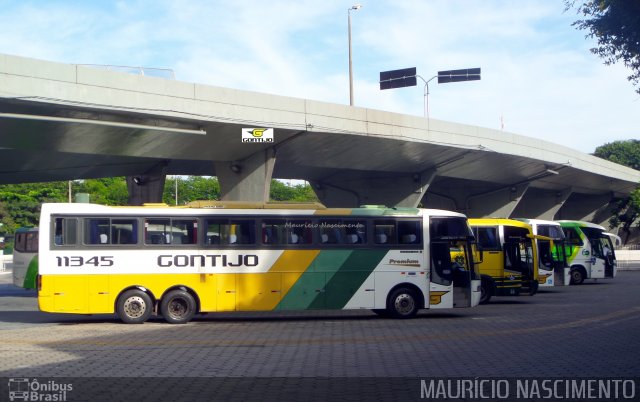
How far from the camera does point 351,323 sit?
1938 centimetres

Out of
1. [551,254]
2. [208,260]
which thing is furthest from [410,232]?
[551,254]

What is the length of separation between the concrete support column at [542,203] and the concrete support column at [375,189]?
23.1 metres

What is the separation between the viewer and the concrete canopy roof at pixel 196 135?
2409cm

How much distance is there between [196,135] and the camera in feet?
97.3

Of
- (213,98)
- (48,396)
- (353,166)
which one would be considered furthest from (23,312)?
(353,166)

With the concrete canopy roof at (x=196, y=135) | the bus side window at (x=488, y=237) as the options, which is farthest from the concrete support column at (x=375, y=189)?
the bus side window at (x=488, y=237)

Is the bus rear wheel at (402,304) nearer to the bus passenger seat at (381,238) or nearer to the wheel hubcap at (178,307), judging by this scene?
the bus passenger seat at (381,238)

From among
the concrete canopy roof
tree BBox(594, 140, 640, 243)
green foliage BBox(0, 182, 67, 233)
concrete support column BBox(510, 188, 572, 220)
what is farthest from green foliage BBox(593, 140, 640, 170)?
green foliage BBox(0, 182, 67, 233)

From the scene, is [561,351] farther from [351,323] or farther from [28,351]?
[28,351]

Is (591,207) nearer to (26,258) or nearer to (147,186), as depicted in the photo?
(147,186)

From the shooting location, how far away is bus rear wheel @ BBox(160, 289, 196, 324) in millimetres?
19177

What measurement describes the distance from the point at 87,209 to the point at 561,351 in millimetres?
12052

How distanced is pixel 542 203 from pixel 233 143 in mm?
42654

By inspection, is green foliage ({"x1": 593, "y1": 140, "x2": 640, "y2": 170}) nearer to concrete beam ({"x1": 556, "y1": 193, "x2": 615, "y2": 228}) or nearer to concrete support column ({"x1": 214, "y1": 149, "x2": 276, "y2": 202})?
concrete beam ({"x1": 556, "y1": 193, "x2": 615, "y2": 228})
